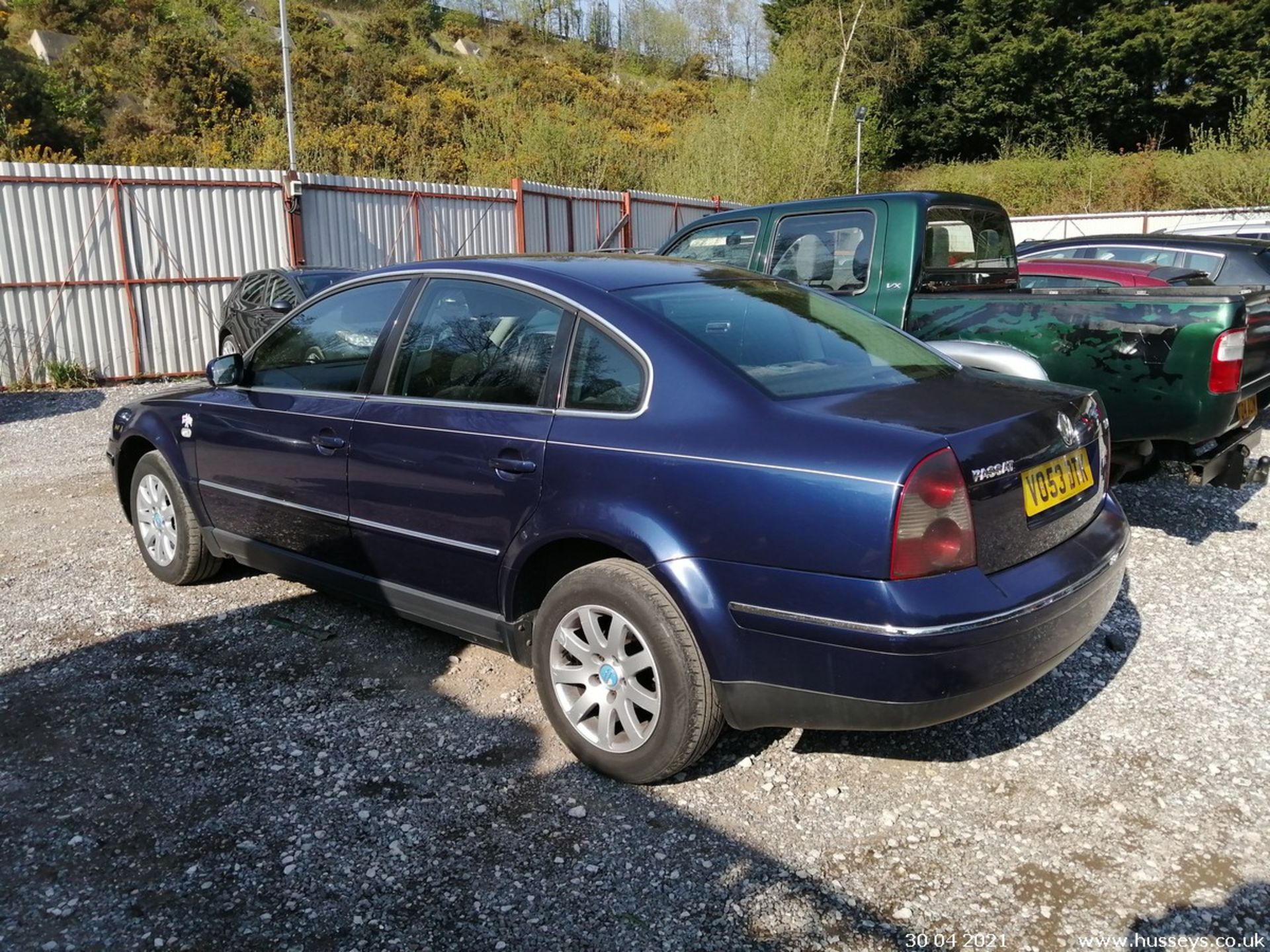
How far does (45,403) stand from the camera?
37.9ft

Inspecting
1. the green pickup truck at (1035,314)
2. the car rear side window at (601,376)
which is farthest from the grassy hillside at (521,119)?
the car rear side window at (601,376)

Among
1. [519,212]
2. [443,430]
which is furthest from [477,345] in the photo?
[519,212]

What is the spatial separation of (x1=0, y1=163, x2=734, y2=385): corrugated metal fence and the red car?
8728 mm

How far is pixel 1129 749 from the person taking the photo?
343 cm

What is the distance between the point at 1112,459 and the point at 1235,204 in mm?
27134

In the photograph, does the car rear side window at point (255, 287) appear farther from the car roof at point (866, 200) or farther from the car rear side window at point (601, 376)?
the car rear side window at point (601, 376)

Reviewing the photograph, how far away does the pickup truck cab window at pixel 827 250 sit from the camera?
6051 mm

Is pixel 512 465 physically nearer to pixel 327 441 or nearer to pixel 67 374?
pixel 327 441

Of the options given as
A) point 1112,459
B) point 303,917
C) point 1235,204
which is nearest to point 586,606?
point 303,917

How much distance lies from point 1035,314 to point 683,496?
125 inches

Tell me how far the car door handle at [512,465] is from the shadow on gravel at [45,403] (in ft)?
30.7

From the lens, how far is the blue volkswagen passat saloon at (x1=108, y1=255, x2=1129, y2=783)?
269cm

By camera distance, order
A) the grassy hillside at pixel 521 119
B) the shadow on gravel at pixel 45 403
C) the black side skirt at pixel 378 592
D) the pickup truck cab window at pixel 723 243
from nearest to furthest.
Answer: the black side skirt at pixel 378 592 < the pickup truck cab window at pixel 723 243 < the shadow on gravel at pixel 45 403 < the grassy hillside at pixel 521 119

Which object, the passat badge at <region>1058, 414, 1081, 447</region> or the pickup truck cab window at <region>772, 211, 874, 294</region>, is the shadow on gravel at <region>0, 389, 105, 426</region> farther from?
the passat badge at <region>1058, 414, 1081, 447</region>
